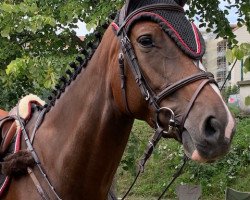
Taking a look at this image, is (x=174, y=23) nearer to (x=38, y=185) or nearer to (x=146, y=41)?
(x=146, y=41)

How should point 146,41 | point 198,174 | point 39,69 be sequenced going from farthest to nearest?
point 198,174 → point 39,69 → point 146,41

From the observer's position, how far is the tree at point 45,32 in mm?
5543

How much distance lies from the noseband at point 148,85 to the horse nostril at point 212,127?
136 mm

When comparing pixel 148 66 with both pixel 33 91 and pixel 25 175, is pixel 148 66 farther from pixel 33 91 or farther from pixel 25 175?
pixel 33 91

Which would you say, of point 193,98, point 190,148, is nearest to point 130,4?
point 193,98

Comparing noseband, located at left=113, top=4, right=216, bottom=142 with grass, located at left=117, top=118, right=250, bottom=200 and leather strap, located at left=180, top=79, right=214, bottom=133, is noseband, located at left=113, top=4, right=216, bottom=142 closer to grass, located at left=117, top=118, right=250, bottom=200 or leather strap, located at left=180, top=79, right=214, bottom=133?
leather strap, located at left=180, top=79, right=214, bottom=133

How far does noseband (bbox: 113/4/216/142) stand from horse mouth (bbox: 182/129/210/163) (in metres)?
0.04

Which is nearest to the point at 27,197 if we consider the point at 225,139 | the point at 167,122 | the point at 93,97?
the point at 93,97

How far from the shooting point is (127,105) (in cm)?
275

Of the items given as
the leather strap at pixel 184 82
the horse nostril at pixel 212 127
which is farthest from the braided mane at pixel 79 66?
the horse nostril at pixel 212 127

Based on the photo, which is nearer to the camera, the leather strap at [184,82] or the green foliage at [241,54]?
the leather strap at [184,82]

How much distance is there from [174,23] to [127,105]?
0.52 meters

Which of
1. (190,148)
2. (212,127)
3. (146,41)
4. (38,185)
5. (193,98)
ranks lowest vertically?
(38,185)

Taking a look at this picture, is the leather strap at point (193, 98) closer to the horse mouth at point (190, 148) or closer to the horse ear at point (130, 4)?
the horse mouth at point (190, 148)
